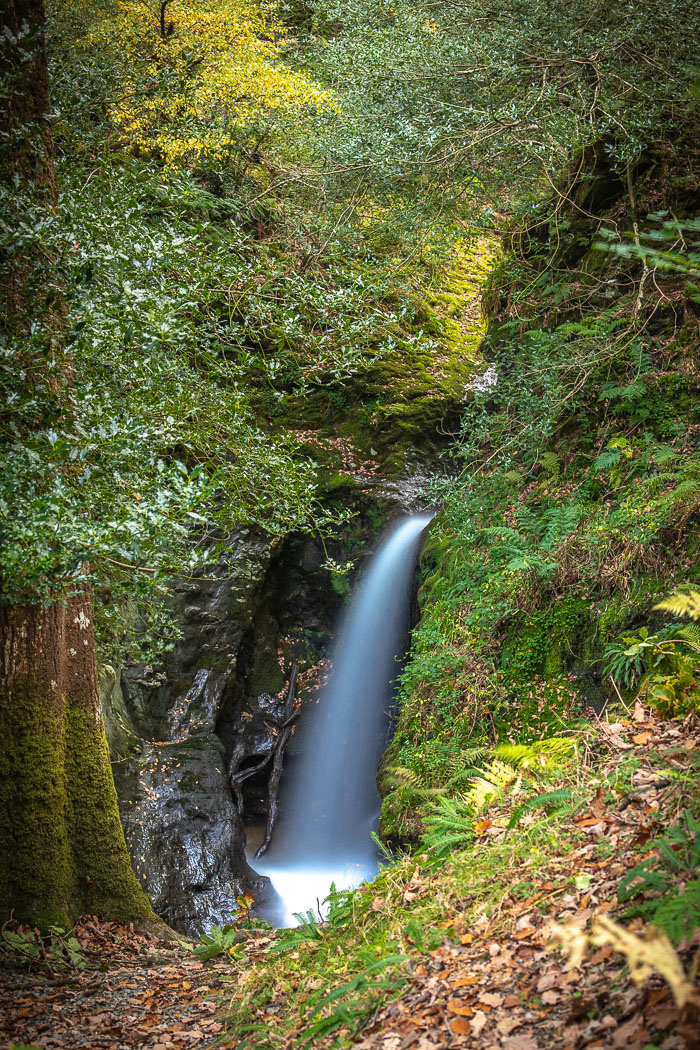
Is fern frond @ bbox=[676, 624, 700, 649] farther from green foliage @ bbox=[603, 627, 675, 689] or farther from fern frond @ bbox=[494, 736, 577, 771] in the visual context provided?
fern frond @ bbox=[494, 736, 577, 771]

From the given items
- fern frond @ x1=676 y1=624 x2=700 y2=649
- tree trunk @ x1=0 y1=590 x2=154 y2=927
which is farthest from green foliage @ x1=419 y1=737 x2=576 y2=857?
tree trunk @ x1=0 y1=590 x2=154 y2=927

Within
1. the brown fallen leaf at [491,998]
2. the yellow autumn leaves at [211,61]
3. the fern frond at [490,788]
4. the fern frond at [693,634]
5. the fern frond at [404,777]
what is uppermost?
the yellow autumn leaves at [211,61]

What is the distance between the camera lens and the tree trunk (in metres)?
5.01

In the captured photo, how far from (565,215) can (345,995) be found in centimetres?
967

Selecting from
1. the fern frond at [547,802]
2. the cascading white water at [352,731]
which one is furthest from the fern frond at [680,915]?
the cascading white water at [352,731]

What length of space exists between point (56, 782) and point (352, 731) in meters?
6.97

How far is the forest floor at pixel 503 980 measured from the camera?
2172 mm

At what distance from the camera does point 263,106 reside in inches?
493

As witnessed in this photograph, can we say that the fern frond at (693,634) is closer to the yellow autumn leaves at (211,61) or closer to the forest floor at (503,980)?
the forest floor at (503,980)

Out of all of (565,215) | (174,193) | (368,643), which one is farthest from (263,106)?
(368,643)

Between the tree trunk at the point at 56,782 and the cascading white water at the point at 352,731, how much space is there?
18.2ft

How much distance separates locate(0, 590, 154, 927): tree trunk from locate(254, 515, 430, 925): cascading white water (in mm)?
5533

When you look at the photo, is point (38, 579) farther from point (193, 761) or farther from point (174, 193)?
point (193, 761)

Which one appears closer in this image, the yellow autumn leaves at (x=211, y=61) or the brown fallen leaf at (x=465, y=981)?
the brown fallen leaf at (x=465, y=981)
